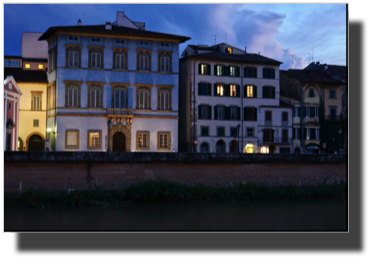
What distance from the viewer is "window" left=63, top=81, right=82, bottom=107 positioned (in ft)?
118

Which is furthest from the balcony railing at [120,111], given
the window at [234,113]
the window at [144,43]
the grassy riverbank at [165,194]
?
the grassy riverbank at [165,194]

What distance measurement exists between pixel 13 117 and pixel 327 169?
59.8 feet

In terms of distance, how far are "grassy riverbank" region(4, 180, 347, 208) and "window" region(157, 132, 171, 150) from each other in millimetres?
9780

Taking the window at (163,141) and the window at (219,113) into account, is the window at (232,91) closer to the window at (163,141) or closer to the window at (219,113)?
the window at (219,113)

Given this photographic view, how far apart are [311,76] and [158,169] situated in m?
22.6

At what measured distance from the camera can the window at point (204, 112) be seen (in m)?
40.5

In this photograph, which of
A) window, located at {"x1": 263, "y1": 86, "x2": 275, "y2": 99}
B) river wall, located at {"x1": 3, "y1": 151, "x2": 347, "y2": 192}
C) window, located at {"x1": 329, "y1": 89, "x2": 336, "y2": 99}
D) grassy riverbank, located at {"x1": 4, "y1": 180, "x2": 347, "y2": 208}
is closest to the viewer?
A: grassy riverbank, located at {"x1": 4, "y1": 180, "x2": 347, "y2": 208}

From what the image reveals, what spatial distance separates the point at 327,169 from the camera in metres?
32.0

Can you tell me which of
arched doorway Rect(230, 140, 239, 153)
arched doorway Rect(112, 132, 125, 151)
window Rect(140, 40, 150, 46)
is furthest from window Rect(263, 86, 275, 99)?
arched doorway Rect(112, 132, 125, 151)

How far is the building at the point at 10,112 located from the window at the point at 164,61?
10615 mm

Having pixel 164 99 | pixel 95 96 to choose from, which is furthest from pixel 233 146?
pixel 95 96

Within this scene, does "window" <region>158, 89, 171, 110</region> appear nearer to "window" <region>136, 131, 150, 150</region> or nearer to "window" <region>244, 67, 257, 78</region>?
"window" <region>136, 131, 150, 150</region>

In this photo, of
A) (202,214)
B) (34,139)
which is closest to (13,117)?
(34,139)
